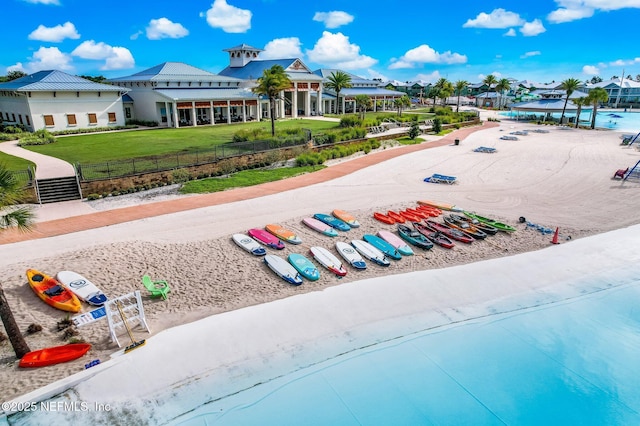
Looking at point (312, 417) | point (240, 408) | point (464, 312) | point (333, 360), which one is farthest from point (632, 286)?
point (240, 408)

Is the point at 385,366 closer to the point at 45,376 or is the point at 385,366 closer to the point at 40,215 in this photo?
the point at 45,376

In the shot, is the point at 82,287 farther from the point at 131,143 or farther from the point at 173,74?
the point at 173,74

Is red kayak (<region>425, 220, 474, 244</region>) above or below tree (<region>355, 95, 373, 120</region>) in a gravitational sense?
below

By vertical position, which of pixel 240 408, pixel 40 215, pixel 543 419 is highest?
pixel 40 215

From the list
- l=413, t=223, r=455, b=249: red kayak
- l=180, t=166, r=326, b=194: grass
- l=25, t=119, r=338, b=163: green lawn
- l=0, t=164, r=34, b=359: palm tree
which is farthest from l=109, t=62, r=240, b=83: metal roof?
l=0, t=164, r=34, b=359: palm tree

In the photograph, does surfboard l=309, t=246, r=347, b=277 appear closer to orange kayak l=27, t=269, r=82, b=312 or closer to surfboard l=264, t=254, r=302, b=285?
surfboard l=264, t=254, r=302, b=285
